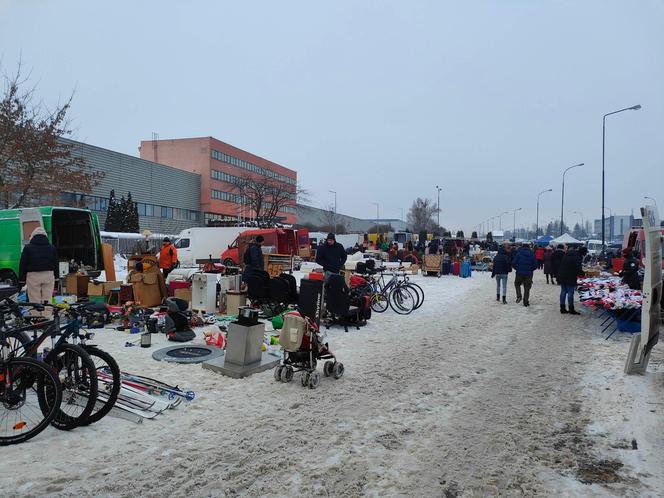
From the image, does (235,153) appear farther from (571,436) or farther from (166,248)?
(571,436)

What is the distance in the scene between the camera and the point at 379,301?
1146cm

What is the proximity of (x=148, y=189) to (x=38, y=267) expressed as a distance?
4771cm

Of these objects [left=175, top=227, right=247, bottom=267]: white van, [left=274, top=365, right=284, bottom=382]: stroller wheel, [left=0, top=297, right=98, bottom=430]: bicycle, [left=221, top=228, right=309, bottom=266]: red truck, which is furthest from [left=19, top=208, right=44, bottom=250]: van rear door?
[left=175, top=227, right=247, bottom=267]: white van

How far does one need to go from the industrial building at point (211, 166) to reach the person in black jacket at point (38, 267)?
50617 millimetres

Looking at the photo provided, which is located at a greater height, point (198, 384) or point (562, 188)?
point (562, 188)

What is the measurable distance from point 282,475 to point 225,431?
3.19ft

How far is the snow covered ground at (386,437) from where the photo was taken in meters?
3.34

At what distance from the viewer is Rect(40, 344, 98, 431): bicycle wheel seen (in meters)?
4.08

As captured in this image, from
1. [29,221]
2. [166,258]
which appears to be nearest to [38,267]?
[166,258]

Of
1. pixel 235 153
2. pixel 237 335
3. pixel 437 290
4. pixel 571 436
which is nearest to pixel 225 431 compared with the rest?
pixel 237 335

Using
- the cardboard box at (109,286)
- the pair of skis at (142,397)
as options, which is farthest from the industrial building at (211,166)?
the pair of skis at (142,397)

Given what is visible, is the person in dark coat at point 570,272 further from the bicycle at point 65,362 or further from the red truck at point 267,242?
the red truck at point 267,242

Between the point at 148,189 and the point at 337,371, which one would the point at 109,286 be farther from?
the point at 148,189

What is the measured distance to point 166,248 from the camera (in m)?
12.2
